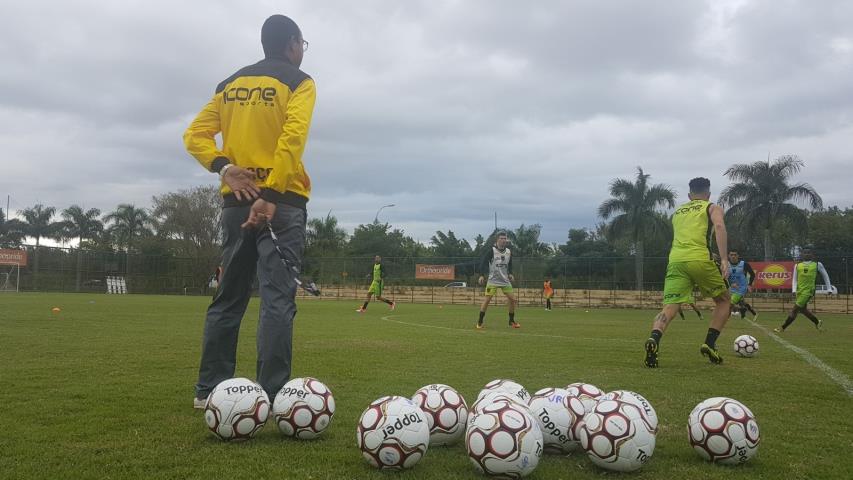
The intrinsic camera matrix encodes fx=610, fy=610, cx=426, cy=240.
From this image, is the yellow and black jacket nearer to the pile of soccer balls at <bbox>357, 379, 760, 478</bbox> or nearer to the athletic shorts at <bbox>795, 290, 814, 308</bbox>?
the pile of soccer balls at <bbox>357, 379, 760, 478</bbox>

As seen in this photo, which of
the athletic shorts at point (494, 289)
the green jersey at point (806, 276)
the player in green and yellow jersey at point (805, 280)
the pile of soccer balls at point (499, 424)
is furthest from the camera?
the green jersey at point (806, 276)

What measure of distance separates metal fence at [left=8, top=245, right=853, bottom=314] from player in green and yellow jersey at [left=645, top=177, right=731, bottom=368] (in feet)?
81.7

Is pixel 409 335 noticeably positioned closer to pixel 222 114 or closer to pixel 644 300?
pixel 222 114

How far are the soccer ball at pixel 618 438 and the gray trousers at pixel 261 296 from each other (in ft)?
6.27

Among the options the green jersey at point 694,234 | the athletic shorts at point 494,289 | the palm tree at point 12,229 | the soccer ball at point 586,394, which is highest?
the palm tree at point 12,229

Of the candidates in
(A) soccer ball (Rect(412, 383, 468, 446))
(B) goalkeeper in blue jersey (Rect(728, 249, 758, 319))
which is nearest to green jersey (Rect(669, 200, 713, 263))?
(A) soccer ball (Rect(412, 383, 468, 446))

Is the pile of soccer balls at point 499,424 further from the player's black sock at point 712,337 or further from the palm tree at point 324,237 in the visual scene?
the palm tree at point 324,237

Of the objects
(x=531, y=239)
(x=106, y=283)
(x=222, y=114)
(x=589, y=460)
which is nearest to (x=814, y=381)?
(x=589, y=460)

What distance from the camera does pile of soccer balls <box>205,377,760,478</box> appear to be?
9.80 ft

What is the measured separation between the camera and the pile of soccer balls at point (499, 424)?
9.80 ft

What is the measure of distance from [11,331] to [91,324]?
6.69ft

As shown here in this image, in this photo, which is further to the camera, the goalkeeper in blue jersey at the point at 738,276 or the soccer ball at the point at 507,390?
the goalkeeper in blue jersey at the point at 738,276

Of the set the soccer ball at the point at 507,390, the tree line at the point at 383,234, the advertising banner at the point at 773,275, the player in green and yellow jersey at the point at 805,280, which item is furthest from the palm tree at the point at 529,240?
the soccer ball at the point at 507,390

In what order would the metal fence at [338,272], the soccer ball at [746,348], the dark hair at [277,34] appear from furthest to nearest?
the metal fence at [338,272], the soccer ball at [746,348], the dark hair at [277,34]
